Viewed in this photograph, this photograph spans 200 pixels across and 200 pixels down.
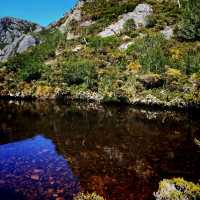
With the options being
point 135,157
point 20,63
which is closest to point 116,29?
point 20,63

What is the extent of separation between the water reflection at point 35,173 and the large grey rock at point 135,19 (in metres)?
97.0

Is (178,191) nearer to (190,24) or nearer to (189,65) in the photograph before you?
(189,65)

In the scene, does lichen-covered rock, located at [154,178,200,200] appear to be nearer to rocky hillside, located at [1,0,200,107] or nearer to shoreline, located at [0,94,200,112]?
shoreline, located at [0,94,200,112]

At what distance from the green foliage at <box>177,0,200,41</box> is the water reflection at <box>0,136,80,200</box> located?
80.5m

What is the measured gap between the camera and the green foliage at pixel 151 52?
82438 millimetres

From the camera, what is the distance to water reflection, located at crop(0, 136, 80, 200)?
24328 millimetres

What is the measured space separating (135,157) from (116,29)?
104 meters

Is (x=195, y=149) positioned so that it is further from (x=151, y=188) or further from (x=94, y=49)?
(x=94, y=49)

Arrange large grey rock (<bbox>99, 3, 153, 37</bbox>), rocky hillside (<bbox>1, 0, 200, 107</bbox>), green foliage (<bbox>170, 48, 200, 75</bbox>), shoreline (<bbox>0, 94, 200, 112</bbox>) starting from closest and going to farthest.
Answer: shoreline (<bbox>0, 94, 200, 112</bbox>), rocky hillside (<bbox>1, 0, 200, 107</bbox>), green foliage (<bbox>170, 48, 200, 75</bbox>), large grey rock (<bbox>99, 3, 153, 37</bbox>)

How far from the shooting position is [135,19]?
136000 mm

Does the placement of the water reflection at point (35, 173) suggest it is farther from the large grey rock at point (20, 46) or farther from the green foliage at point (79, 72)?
the large grey rock at point (20, 46)

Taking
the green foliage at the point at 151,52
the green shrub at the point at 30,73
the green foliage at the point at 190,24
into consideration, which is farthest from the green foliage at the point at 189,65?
the green shrub at the point at 30,73

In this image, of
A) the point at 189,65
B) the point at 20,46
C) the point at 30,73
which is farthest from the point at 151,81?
the point at 20,46

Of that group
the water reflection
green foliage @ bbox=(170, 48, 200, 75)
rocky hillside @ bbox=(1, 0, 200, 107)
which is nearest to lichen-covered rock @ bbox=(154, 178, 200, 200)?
the water reflection
